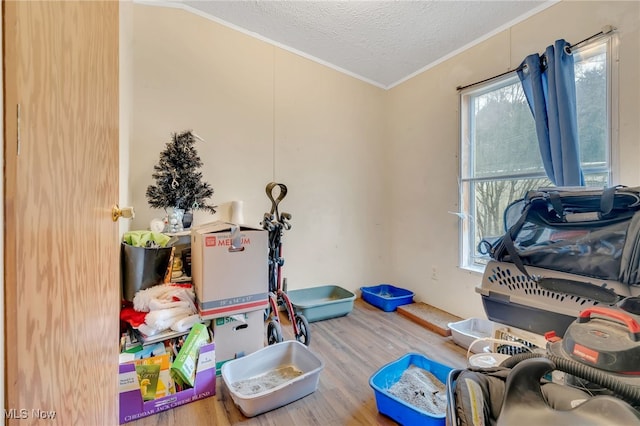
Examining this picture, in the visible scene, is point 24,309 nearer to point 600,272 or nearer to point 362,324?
point 600,272

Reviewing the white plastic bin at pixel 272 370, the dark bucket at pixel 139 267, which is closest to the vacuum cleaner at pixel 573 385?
the white plastic bin at pixel 272 370

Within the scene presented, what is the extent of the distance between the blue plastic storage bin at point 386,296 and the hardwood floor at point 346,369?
0.08 metres

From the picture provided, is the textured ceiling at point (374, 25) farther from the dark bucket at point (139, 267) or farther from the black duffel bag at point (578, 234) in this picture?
the dark bucket at point (139, 267)

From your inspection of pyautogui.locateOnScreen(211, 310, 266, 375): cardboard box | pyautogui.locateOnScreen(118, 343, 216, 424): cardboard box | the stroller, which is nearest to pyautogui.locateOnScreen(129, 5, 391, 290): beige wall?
the stroller

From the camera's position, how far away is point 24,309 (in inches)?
19.3

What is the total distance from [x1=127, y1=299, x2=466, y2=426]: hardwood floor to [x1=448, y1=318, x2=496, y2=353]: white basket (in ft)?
0.21

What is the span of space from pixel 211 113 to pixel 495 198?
2588 millimetres

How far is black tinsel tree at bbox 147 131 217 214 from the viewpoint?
7.13 feet

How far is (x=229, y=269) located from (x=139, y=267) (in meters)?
0.55

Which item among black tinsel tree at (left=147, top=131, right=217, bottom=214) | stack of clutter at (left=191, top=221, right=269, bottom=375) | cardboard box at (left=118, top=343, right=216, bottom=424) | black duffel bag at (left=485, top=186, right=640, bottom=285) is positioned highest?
black tinsel tree at (left=147, top=131, right=217, bottom=214)

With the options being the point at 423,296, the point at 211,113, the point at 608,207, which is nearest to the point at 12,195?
the point at 608,207

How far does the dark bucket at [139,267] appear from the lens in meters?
1.79

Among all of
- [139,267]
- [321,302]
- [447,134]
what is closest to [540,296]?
[447,134]

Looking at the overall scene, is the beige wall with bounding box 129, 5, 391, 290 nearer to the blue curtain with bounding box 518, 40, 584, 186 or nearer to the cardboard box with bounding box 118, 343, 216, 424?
the cardboard box with bounding box 118, 343, 216, 424
